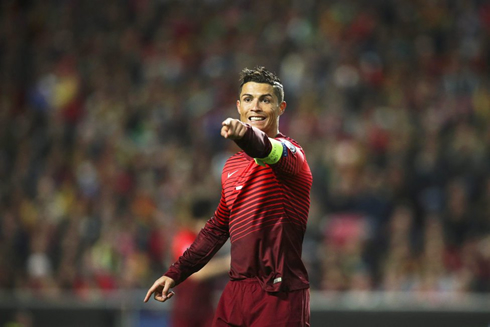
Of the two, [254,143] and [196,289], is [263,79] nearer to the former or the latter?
[254,143]

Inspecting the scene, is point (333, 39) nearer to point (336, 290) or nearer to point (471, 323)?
point (336, 290)

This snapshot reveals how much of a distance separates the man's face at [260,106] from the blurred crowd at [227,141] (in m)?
5.61

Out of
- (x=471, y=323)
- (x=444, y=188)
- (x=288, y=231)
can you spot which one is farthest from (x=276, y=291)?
(x=444, y=188)

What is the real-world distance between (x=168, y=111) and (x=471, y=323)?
5.84 metres

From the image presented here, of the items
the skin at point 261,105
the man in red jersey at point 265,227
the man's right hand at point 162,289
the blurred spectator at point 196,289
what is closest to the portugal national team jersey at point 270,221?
the man in red jersey at point 265,227

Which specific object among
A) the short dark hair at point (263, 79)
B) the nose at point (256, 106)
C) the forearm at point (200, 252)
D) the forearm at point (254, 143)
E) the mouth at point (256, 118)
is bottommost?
the forearm at point (200, 252)

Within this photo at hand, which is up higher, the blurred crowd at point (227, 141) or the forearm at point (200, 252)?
the blurred crowd at point (227, 141)

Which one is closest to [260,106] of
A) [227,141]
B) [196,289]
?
[196,289]

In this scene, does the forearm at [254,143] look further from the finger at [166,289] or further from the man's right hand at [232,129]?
the finger at [166,289]

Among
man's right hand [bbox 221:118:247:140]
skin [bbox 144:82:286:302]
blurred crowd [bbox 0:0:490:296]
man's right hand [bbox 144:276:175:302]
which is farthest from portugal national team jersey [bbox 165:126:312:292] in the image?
blurred crowd [bbox 0:0:490:296]

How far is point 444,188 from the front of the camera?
10.5m

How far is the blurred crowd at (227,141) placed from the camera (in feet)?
33.3

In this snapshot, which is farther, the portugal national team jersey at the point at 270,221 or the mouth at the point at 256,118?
the mouth at the point at 256,118

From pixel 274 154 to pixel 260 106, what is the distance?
1.66 ft
